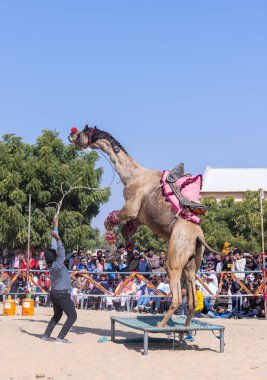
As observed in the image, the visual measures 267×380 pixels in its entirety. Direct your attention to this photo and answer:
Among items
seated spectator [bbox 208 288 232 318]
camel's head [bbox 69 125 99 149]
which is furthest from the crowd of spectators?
camel's head [bbox 69 125 99 149]

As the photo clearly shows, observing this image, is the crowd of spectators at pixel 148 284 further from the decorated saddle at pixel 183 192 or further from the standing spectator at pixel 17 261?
the decorated saddle at pixel 183 192

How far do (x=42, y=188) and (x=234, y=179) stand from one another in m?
51.0

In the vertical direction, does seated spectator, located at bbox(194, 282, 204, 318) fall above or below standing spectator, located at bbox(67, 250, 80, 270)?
below

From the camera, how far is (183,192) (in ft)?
39.5

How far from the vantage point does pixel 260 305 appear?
1884 centimetres

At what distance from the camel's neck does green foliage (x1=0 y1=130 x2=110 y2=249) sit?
16768mm

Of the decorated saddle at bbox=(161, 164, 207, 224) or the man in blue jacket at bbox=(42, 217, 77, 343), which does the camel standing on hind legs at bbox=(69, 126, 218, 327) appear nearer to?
the decorated saddle at bbox=(161, 164, 207, 224)

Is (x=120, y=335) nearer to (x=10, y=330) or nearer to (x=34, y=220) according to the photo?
(x=10, y=330)

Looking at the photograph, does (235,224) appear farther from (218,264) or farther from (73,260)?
(218,264)

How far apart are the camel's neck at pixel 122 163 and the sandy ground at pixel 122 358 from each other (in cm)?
315

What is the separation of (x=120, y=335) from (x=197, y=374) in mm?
4103

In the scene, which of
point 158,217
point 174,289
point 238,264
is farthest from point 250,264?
point 174,289

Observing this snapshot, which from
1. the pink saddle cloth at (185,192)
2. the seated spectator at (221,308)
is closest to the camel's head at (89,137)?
the pink saddle cloth at (185,192)

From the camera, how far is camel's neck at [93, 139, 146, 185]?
41.8 feet
